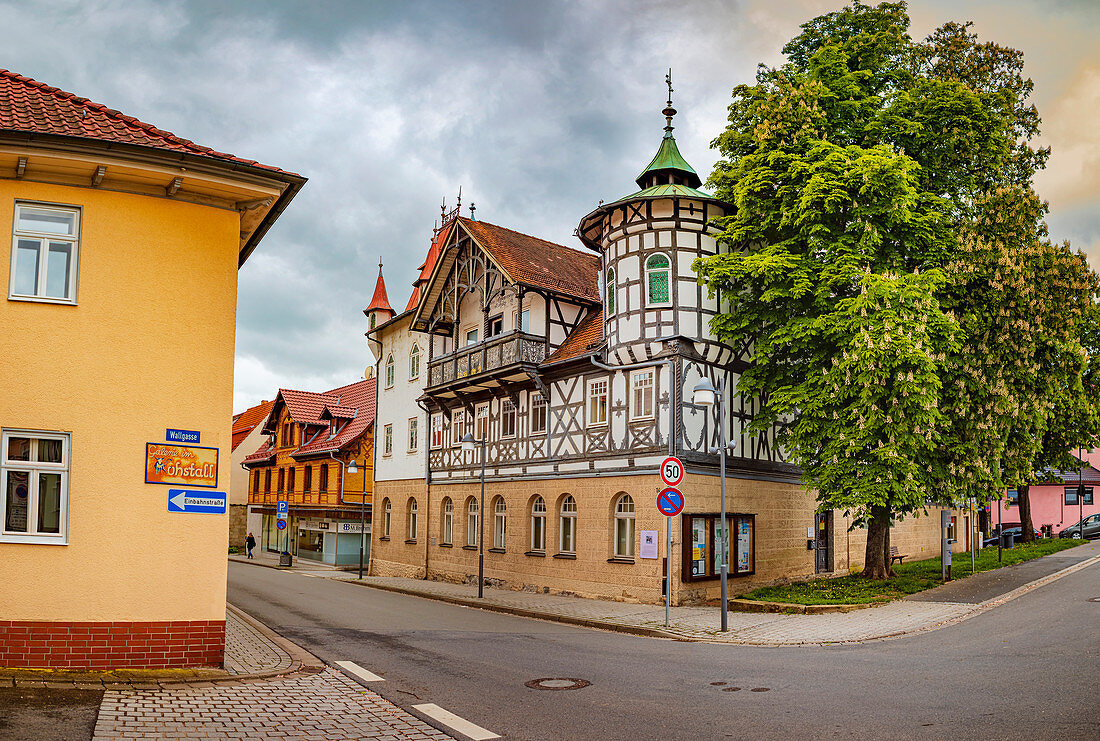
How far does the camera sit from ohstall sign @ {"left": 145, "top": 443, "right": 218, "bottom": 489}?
34.3 ft

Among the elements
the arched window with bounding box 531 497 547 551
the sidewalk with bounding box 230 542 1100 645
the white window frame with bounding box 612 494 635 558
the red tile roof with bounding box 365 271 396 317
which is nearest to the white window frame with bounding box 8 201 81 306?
the sidewalk with bounding box 230 542 1100 645

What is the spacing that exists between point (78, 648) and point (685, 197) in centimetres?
1809

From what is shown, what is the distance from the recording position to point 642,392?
2305 cm

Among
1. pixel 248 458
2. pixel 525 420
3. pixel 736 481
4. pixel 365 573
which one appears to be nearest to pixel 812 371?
pixel 736 481

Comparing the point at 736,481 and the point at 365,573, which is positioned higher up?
the point at 736,481

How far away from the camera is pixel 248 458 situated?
59.1m

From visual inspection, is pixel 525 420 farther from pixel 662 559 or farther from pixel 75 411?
pixel 75 411

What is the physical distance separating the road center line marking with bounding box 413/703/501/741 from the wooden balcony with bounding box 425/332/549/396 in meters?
17.6

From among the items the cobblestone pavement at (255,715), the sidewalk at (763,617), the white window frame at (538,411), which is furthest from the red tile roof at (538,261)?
the cobblestone pavement at (255,715)

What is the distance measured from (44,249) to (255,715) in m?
6.12

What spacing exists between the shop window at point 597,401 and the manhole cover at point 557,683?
13.5 meters

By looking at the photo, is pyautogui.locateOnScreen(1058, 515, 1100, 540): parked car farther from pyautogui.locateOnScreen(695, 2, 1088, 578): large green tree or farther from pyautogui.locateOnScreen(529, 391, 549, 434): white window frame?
pyautogui.locateOnScreen(529, 391, 549, 434): white window frame

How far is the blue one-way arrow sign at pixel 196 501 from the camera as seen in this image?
10.5 meters

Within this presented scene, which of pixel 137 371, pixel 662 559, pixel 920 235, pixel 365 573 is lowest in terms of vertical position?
pixel 365 573
